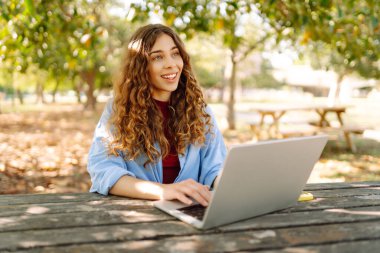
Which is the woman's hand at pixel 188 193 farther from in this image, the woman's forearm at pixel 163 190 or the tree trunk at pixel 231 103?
the tree trunk at pixel 231 103

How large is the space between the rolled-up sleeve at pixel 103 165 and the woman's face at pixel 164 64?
392mm

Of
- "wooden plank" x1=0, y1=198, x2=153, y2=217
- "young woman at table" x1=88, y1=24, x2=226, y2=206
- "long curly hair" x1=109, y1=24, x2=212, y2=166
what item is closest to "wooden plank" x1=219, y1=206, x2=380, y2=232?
"wooden plank" x1=0, y1=198, x2=153, y2=217

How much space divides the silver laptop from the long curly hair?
1.81 feet

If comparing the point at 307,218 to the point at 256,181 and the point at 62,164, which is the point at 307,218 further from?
the point at 62,164

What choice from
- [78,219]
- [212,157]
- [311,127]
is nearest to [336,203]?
[212,157]

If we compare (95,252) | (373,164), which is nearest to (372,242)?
(95,252)

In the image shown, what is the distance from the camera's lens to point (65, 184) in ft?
18.3

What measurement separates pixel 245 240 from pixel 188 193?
460mm

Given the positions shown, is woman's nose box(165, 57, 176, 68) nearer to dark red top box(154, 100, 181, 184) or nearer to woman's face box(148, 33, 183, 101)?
woman's face box(148, 33, 183, 101)

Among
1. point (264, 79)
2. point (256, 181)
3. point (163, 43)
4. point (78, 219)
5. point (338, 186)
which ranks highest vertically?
point (163, 43)

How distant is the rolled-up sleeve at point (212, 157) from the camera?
2.46 metres

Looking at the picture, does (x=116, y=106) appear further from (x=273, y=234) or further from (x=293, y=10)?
(x=293, y=10)

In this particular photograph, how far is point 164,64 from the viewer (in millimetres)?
2412

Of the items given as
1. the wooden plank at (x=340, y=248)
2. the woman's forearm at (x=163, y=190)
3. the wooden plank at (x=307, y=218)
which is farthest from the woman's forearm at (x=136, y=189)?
the wooden plank at (x=340, y=248)
